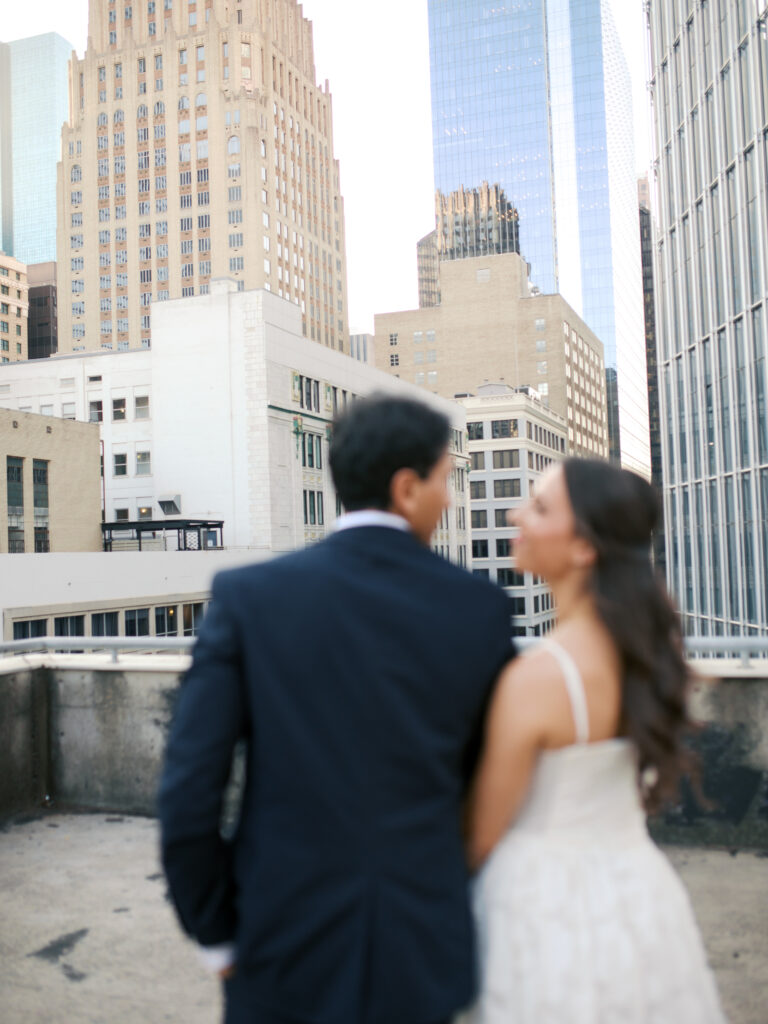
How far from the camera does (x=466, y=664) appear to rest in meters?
1.95

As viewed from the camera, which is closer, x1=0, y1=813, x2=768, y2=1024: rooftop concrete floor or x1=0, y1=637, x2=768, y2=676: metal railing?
x1=0, y1=813, x2=768, y2=1024: rooftop concrete floor

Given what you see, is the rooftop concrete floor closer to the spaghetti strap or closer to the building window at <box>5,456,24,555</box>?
the spaghetti strap

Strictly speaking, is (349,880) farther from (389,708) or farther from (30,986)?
(30,986)

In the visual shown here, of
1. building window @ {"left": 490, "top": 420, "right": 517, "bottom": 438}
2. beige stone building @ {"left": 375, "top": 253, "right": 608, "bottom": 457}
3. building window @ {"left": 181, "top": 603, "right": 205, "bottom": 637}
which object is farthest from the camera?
beige stone building @ {"left": 375, "top": 253, "right": 608, "bottom": 457}

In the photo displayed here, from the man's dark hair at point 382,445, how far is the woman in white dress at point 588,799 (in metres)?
0.31

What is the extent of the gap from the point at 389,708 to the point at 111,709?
447 centimetres

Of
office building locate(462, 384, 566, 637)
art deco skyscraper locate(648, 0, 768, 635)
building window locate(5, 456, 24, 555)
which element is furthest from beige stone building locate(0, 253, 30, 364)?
art deco skyscraper locate(648, 0, 768, 635)

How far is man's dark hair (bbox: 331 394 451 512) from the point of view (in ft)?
6.68

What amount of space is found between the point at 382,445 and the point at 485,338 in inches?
4837

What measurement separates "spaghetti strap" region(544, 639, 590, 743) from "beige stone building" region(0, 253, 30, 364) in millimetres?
136707

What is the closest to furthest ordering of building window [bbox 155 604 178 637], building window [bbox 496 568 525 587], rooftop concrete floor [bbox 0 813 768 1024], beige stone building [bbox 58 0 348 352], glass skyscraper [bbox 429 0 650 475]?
rooftop concrete floor [bbox 0 813 768 1024] → building window [bbox 155 604 178 637] → building window [bbox 496 568 525 587] → beige stone building [bbox 58 0 348 352] → glass skyscraper [bbox 429 0 650 475]

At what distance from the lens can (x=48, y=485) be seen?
149 feet

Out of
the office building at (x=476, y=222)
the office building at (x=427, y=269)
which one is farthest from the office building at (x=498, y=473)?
the office building at (x=427, y=269)

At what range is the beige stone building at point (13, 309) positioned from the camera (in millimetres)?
127625
